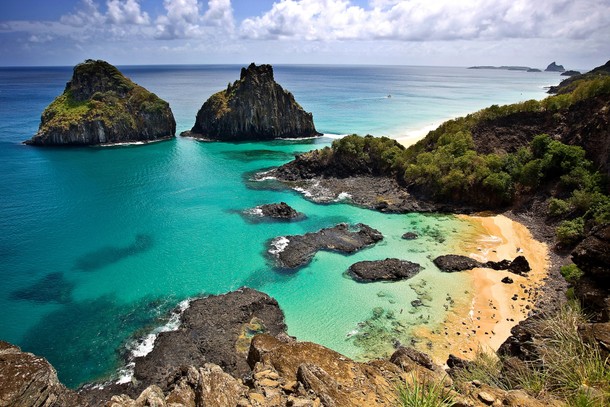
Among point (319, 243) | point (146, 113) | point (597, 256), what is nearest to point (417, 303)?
point (319, 243)

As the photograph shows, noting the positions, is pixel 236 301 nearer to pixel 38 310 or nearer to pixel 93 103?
pixel 38 310

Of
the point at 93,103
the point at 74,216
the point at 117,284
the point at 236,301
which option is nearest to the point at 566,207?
the point at 236,301

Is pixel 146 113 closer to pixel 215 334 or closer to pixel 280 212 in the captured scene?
pixel 280 212

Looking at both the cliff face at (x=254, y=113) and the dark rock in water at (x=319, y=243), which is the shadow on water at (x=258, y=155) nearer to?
the cliff face at (x=254, y=113)

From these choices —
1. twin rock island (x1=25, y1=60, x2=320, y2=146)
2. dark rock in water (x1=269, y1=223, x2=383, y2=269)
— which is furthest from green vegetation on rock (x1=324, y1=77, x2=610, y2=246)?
twin rock island (x1=25, y1=60, x2=320, y2=146)

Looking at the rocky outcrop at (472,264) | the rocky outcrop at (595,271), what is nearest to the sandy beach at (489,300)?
the rocky outcrop at (472,264)
